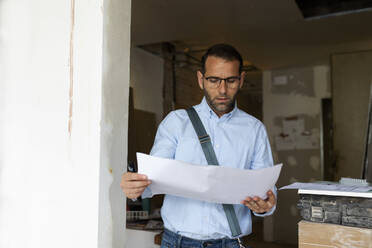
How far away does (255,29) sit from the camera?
4.47 metres

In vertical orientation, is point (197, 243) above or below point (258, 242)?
above

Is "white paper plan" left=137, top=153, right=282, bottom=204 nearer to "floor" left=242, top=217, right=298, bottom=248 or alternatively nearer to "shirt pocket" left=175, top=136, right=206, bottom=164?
"shirt pocket" left=175, top=136, right=206, bottom=164

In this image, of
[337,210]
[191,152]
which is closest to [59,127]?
[191,152]

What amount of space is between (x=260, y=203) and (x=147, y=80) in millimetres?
3661

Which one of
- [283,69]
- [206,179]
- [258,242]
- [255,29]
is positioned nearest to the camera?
[206,179]

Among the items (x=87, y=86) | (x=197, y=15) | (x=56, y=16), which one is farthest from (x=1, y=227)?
(x=197, y=15)

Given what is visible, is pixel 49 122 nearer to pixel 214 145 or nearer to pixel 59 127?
pixel 59 127

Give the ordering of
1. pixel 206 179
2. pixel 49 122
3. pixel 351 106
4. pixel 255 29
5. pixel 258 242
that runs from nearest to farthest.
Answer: pixel 206 179, pixel 49 122, pixel 255 29, pixel 351 106, pixel 258 242

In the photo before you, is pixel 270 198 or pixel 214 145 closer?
pixel 270 198

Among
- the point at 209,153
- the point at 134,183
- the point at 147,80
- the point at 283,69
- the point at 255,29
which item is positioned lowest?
the point at 134,183

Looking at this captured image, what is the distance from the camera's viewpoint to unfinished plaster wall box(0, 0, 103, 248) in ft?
5.65

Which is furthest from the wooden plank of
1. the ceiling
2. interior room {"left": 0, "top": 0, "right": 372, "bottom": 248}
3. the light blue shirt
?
the ceiling

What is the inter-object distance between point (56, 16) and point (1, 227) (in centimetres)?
120

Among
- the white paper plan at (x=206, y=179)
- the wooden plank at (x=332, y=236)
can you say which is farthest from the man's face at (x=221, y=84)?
the wooden plank at (x=332, y=236)
